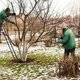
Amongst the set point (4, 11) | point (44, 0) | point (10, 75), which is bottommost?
point (10, 75)

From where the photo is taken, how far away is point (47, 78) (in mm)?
3744

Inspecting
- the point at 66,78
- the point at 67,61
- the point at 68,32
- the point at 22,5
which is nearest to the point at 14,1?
the point at 22,5

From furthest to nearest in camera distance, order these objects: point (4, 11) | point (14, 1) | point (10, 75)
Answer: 1. point (14, 1)
2. point (4, 11)
3. point (10, 75)

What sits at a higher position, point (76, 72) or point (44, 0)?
point (44, 0)

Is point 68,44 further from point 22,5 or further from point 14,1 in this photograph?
point 14,1

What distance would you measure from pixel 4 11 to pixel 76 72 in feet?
12.3

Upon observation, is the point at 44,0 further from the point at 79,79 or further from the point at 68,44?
the point at 79,79

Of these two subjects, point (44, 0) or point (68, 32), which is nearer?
point (68, 32)

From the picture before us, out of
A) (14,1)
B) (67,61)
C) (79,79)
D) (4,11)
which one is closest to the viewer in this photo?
(79,79)

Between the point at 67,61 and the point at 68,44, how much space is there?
0.82 meters

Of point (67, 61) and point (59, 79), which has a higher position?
point (67, 61)

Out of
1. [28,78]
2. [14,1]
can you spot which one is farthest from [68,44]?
[14,1]

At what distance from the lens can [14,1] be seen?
5.59 metres

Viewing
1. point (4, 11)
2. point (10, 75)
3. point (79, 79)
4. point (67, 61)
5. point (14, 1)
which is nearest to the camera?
point (79, 79)
